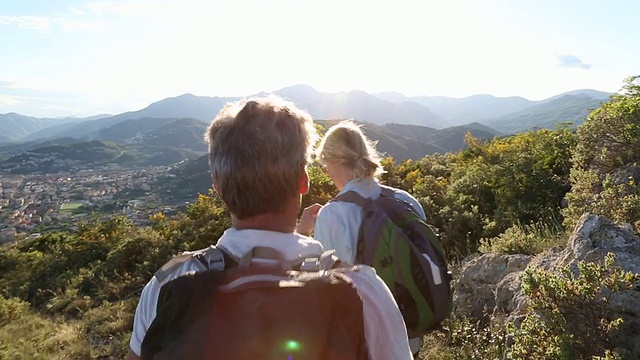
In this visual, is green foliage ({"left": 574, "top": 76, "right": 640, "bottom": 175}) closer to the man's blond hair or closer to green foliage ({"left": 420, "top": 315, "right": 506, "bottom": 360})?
green foliage ({"left": 420, "top": 315, "right": 506, "bottom": 360})

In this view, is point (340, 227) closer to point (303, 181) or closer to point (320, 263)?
point (303, 181)

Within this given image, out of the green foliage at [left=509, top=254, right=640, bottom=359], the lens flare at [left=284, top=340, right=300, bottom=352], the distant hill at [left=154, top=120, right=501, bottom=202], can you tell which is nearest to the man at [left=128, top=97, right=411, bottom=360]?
the lens flare at [left=284, top=340, right=300, bottom=352]

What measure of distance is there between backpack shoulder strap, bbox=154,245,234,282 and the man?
0.02m

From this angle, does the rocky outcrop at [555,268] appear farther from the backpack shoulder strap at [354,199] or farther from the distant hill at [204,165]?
the distant hill at [204,165]

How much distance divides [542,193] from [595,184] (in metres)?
2.49

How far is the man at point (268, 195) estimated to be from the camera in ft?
3.88

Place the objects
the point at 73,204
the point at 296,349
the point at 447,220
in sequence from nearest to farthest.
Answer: the point at 296,349 → the point at 447,220 → the point at 73,204

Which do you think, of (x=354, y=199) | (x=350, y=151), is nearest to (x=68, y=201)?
(x=350, y=151)

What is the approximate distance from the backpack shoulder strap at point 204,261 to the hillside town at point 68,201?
1691 inches

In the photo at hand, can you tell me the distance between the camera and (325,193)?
8836 mm

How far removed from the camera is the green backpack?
2.12m

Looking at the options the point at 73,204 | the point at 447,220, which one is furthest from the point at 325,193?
the point at 73,204

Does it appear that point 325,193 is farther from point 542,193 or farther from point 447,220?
point 542,193

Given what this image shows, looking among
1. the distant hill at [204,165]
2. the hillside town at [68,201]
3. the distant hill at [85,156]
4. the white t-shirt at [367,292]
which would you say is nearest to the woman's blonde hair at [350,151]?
the white t-shirt at [367,292]
